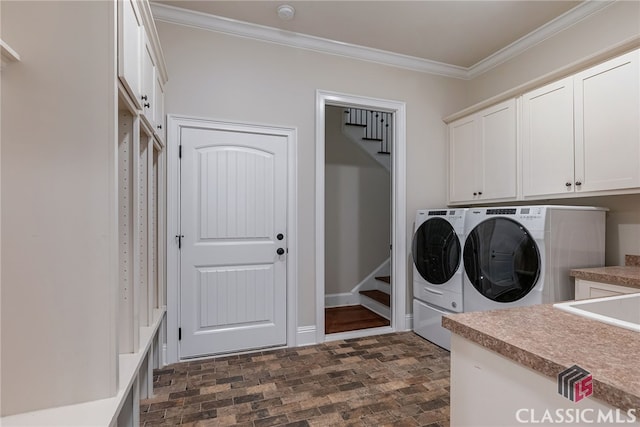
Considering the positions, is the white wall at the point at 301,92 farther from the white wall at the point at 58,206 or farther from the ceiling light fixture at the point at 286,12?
the white wall at the point at 58,206

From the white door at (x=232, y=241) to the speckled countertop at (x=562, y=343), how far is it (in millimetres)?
2048

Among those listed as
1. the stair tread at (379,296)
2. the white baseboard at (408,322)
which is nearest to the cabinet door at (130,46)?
the white baseboard at (408,322)

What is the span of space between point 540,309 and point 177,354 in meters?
2.55

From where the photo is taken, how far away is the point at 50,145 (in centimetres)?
109

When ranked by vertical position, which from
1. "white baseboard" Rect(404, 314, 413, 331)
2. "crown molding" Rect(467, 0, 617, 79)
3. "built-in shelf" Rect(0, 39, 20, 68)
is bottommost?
"white baseboard" Rect(404, 314, 413, 331)

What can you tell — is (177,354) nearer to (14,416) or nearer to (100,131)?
(14,416)

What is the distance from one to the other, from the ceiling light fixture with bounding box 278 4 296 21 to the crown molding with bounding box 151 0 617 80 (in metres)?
0.23

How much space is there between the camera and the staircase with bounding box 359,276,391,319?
366cm

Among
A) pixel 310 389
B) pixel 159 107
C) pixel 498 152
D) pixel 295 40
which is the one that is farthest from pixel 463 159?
pixel 159 107

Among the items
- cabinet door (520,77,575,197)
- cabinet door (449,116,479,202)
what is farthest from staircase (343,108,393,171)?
cabinet door (520,77,575,197)

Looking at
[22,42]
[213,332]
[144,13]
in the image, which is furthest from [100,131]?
[213,332]

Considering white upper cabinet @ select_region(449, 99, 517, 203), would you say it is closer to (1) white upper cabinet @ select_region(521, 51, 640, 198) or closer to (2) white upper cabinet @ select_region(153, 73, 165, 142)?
(1) white upper cabinet @ select_region(521, 51, 640, 198)

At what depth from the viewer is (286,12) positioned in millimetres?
2518

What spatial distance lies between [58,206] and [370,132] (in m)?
3.82
